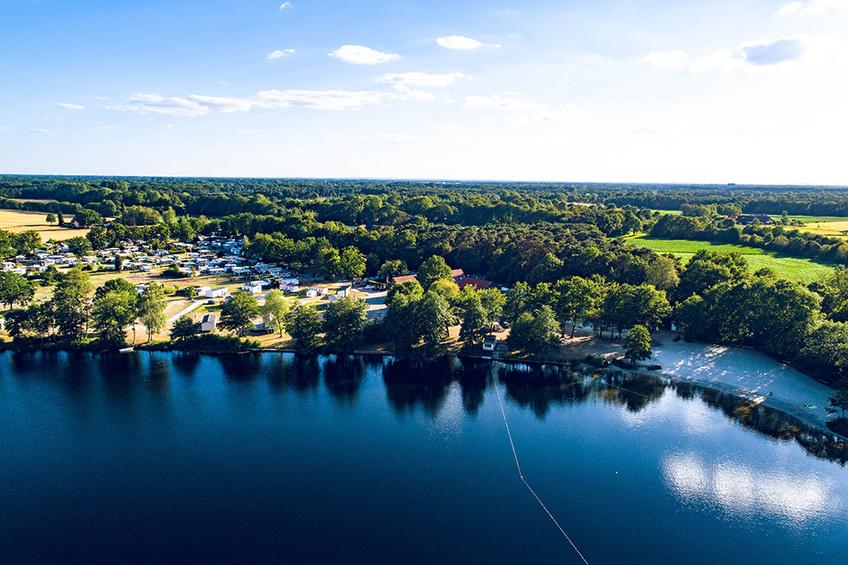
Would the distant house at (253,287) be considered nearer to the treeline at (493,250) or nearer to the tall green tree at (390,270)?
the treeline at (493,250)

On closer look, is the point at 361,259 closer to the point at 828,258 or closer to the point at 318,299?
the point at 318,299

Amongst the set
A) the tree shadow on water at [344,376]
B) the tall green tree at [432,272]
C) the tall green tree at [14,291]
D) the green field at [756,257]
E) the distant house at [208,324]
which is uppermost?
the green field at [756,257]

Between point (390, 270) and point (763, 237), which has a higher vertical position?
point (763, 237)

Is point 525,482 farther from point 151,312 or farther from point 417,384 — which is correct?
point 151,312


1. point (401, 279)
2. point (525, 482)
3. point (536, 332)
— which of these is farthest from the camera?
point (401, 279)

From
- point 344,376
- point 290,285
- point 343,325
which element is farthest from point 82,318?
point 344,376

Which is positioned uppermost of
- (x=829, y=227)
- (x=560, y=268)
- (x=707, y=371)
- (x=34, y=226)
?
(x=829, y=227)

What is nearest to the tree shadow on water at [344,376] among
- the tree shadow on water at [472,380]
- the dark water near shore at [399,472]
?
the dark water near shore at [399,472]
